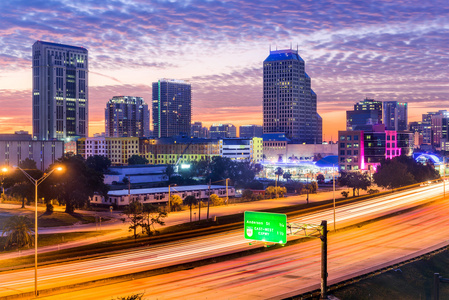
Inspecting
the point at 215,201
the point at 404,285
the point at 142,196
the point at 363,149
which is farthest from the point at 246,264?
the point at 363,149

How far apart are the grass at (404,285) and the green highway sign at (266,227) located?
219 inches

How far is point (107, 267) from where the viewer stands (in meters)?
39.8

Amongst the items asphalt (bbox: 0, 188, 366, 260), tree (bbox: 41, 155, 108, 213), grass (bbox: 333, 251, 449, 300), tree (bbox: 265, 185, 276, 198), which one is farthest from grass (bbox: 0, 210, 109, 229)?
grass (bbox: 333, 251, 449, 300)

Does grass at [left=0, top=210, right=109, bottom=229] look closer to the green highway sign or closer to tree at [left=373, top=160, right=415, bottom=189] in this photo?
the green highway sign

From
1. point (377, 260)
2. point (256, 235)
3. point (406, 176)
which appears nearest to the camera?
point (256, 235)

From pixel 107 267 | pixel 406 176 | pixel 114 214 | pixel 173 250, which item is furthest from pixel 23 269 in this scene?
pixel 406 176

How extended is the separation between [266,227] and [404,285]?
13.0 metres

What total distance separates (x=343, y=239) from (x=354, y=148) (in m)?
120

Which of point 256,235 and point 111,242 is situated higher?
point 256,235

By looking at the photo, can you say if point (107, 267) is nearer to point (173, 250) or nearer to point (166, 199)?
point (173, 250)

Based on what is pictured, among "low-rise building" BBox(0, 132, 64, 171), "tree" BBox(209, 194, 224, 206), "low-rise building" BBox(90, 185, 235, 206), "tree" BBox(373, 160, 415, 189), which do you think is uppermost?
"low-rise building" BBox(0, 132, 64, 171)

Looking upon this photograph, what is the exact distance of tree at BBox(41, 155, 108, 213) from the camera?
77938mm

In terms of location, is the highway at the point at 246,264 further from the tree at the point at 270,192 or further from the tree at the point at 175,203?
the tree at the point at 270,192

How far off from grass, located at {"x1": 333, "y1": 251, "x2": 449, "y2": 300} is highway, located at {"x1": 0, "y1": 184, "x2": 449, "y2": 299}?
223cm
